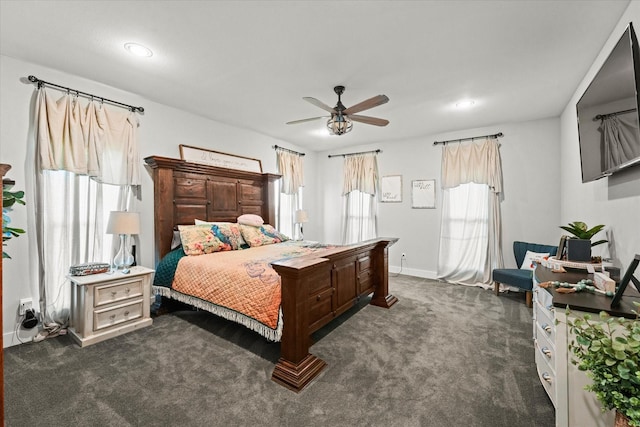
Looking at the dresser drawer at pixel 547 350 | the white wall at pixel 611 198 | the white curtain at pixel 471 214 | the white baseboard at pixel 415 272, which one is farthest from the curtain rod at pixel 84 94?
the white baseboard at pixel 415 272

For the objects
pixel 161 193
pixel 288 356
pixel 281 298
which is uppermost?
pixel 161 193

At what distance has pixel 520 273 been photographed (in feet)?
11.9

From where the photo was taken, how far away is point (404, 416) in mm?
1655

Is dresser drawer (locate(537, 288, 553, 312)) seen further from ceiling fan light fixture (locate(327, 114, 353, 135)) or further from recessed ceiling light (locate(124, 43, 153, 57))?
recessed ceiling light (locate(124, 43, 153, 57))

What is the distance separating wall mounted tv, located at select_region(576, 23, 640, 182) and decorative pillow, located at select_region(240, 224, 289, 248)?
360 centimetres

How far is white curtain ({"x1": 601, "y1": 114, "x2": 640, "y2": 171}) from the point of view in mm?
1640

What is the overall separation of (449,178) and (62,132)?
17.1 ft

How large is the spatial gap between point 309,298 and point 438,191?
Result: 11.9ft

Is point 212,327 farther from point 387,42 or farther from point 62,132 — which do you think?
point 387,42

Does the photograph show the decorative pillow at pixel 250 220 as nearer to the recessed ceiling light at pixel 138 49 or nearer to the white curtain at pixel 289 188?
the white curtain at pixel 289 188

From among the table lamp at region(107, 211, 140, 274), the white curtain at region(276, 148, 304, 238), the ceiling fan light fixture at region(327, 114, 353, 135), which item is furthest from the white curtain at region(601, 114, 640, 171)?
the white curtain at region(276, 148, 304, 238)

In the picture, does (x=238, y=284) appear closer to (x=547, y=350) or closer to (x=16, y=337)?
(x=16, y=337)

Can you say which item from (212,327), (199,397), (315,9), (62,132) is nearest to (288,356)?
(199,397)

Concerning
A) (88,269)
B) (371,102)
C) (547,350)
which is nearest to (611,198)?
(547,350)
